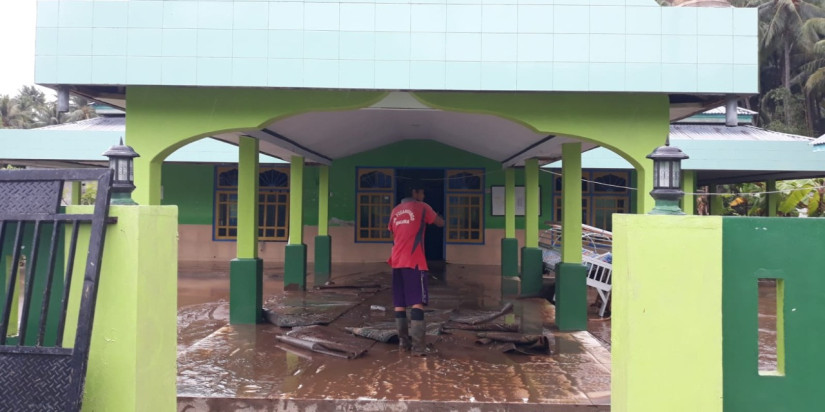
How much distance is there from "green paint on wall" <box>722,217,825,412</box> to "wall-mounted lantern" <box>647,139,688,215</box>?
0.85 feet

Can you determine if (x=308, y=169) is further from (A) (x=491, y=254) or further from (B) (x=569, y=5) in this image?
(B) (x=569, y=5)

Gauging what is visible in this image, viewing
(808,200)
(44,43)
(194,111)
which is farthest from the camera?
(808,200)

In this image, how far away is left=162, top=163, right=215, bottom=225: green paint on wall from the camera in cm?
1584

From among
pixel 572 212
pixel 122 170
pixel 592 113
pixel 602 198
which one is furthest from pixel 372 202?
pixel 122 170

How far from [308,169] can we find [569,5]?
10.6 meters

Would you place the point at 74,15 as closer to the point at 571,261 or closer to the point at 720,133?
the point at 571,261

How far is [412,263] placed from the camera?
6.46 metres

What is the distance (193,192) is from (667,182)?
1403cm

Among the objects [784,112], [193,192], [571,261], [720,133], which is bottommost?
[571,261]

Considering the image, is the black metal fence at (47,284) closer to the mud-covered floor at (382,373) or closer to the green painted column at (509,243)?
the mud-covered floor at (382,373)

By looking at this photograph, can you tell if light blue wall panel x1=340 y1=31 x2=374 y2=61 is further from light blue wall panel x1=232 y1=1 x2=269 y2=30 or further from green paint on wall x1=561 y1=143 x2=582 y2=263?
green paint on wall x1=561 y1=143 x2=582 y2=263

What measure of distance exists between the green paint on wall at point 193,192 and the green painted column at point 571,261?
32.4 feet

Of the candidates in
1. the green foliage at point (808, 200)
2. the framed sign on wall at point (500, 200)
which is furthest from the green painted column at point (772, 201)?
the framed sign on wall at point (500, 200)

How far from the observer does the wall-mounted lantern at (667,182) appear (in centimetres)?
336
